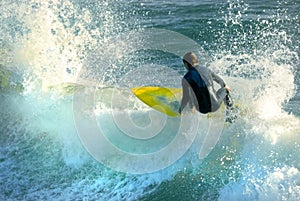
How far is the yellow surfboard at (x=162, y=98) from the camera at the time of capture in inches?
311

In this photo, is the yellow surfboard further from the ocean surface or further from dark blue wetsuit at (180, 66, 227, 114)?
dark blue wetsuit at (180, 66, 227, 114)

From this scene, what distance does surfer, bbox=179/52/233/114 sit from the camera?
7016mm

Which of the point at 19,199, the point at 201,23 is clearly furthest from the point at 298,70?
the point at 19,199

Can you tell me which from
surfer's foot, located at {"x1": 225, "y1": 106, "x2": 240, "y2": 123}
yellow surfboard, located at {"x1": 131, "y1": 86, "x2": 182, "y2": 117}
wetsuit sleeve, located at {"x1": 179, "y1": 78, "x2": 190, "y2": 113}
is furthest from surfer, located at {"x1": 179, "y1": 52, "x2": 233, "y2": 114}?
yellow surfboard, located at {"x1": 131, "y1": 86, "x2": 182, "y2": 117}

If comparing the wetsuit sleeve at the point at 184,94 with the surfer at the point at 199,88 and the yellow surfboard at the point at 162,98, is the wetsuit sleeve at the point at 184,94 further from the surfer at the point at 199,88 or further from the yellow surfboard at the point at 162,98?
the yellow surfboard at the point at 162,98

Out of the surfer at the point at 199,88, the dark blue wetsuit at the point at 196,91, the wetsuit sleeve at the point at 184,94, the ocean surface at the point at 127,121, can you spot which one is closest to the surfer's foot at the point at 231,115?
the ocean surface at the point at 127,121

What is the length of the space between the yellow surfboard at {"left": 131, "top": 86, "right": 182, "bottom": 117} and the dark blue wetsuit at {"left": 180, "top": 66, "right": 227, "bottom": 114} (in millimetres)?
583

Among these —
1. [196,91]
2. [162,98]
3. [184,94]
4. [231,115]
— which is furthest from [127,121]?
[231,115]

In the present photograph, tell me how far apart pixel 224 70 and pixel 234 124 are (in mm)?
2540

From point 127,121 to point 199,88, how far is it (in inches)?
68.5

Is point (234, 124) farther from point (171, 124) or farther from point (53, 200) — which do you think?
point (53, 200)

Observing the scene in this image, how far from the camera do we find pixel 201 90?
278 inches

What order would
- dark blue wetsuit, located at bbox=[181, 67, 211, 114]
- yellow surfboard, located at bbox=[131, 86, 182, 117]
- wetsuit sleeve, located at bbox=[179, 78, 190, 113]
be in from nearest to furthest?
dark blue wetsuit, located at bbox=[181, 67, 211, 114] < wetsuit sleeve, located at bbox=[179, 78, 190, 113] < yellow surfboard, located at bbox=[131, 86, 182, 117]

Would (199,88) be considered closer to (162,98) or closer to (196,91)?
(196,91)
